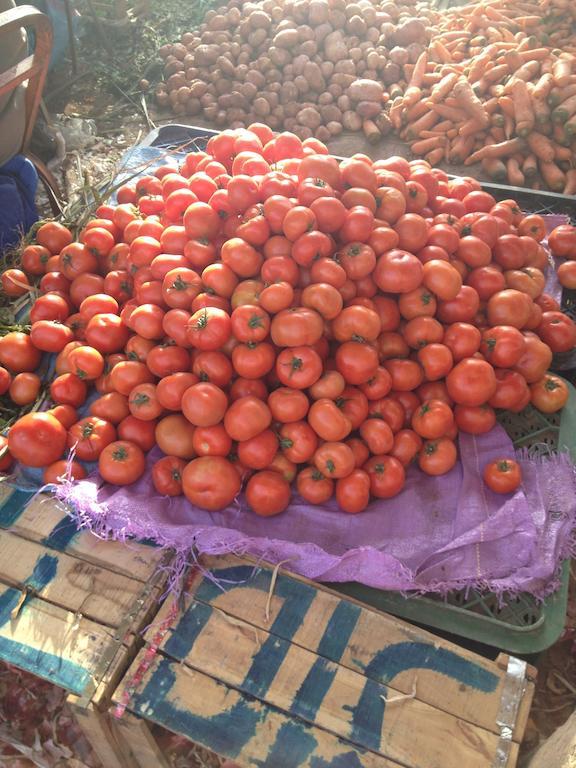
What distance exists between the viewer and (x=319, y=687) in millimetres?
1690

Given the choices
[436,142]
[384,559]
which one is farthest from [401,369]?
[436,142]

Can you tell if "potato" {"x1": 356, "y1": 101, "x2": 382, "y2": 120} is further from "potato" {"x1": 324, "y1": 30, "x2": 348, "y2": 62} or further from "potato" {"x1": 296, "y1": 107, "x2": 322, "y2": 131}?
"potato" {"x1": 324, "y1": 30, "x2": 348, "y2": 62}

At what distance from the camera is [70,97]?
623cm

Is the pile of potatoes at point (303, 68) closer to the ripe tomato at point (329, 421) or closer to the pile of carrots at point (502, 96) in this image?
the pile of carrots at point (502, 96)

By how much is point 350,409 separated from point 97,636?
117 centimetres

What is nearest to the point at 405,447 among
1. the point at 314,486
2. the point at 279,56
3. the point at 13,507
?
the point at 314,486

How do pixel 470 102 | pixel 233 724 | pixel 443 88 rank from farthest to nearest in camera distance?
pixel 443 88 < pixel 470 102 < pixel 233 724

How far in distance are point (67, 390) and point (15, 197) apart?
2013 millimetres

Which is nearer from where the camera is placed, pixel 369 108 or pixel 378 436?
pixel 378 436

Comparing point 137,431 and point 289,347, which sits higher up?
point 289,347

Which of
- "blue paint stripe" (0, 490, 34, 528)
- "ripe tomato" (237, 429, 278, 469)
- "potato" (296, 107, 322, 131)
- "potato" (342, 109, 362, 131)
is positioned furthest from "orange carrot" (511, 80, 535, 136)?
"blue paint stripe" (0, 490, 34, 528)

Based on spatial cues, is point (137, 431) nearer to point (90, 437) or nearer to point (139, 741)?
point (90, 437)

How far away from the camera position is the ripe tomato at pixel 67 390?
2350mm

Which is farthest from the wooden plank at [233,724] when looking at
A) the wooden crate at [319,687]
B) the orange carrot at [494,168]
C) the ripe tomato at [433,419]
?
the orange carrot at [494,168]
